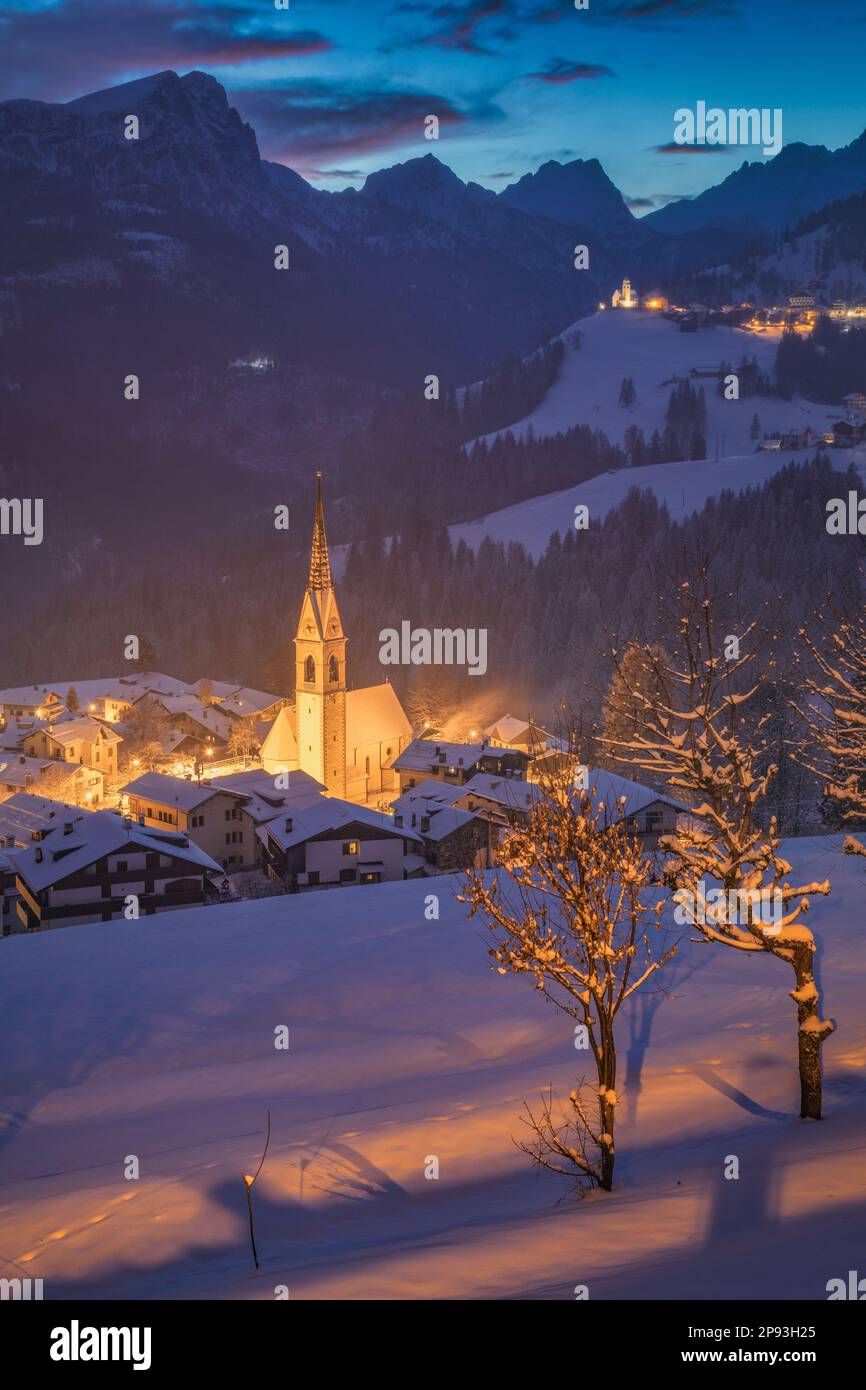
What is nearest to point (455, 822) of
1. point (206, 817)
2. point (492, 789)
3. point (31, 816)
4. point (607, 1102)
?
point (492, 789)

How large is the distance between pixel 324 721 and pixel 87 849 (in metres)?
26.8

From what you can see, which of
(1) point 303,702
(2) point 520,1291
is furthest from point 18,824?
(2) point 520,1291

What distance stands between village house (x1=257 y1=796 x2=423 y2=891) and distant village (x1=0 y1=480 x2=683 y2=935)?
2.2 inches

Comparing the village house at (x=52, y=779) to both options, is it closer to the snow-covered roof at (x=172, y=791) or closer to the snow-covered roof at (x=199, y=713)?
the snow-covered roof at (x=172, y=791)

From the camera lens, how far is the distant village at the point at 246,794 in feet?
113

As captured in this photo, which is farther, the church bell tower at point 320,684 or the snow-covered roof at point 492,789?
the church bell tower at point 320,684

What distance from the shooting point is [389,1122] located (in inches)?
557

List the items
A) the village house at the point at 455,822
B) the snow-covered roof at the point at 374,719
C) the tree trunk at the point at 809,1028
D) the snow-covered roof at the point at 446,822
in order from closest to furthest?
the tree trunk at the point at 809,1028
the village house at the point at 455,822
the snow-covered roof at the point at 446,822
the snow-covered roof at the point at 374,719

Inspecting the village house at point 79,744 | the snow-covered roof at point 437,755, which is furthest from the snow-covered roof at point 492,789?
the village house at point 79,744

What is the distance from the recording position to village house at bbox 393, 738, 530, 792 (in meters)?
54.0

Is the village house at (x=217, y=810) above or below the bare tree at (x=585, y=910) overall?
below

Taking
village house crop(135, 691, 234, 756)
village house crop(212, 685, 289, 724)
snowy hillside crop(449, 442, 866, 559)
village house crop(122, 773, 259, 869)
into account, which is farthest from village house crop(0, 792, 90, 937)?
snowy hillside crop(449, 442, 866, 559)

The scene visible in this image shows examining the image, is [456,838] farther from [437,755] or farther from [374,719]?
[374,719]
